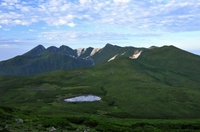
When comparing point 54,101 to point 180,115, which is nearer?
point 180,115

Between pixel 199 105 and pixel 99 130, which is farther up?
pixel 99 130

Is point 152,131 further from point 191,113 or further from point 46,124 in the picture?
point 191,113

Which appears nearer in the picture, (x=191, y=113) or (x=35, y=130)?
(x=35, y=130)

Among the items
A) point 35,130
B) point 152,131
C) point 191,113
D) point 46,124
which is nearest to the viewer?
point 35,130

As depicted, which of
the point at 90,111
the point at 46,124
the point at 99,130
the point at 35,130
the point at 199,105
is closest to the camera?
the point at 35,130

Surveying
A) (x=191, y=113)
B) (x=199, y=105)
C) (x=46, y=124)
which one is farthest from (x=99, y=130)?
(x=199, y=105)

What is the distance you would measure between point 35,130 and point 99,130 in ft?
48.0

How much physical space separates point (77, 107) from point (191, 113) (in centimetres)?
8611

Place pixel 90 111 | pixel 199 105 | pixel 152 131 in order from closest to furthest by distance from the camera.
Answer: pixel 152 131
pixel 90 111
pixel 199 105

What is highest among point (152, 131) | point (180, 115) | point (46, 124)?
point (46, 124)

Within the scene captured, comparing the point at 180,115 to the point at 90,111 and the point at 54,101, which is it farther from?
the point at 54,101

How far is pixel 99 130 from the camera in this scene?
2008 inches

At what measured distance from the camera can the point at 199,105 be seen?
648 ft

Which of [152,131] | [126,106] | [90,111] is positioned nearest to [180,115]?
[126,106]
